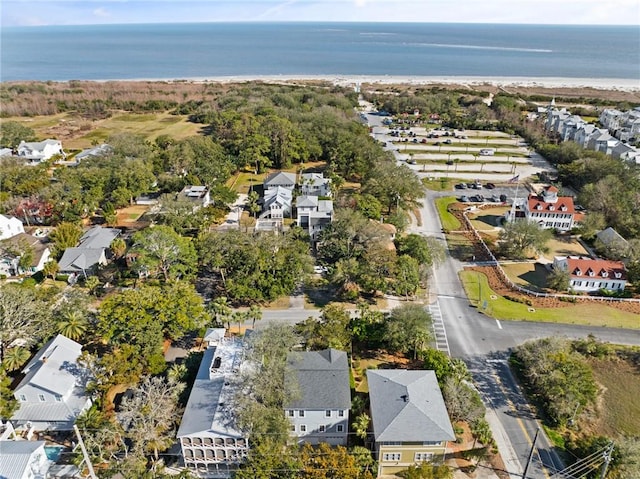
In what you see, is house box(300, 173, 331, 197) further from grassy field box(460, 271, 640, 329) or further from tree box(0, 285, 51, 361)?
tree box(0, 285, 51, 361)

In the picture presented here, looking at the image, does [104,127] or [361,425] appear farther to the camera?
[104,127]

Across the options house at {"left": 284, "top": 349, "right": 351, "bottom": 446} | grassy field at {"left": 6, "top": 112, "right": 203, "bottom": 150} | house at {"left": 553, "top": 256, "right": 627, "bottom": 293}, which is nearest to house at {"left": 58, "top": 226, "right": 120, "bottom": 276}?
house at {"left": 284, "top": 349, "right": 351, "bottom": 446}

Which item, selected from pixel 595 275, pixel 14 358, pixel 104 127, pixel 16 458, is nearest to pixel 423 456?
pixel 16 458

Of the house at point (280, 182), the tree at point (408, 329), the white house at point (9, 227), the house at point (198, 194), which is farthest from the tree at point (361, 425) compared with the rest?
the white house at point (9, 227)

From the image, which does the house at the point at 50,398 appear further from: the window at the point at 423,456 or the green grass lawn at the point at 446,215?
the green grass lawn at the point at 446,215

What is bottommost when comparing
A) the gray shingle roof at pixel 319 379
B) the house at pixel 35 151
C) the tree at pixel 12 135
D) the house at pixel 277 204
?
the gray shingle roof at pixel 319 379

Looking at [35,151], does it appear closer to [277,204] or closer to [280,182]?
[280,182]

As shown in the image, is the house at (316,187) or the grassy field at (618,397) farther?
the house at (316,187)
